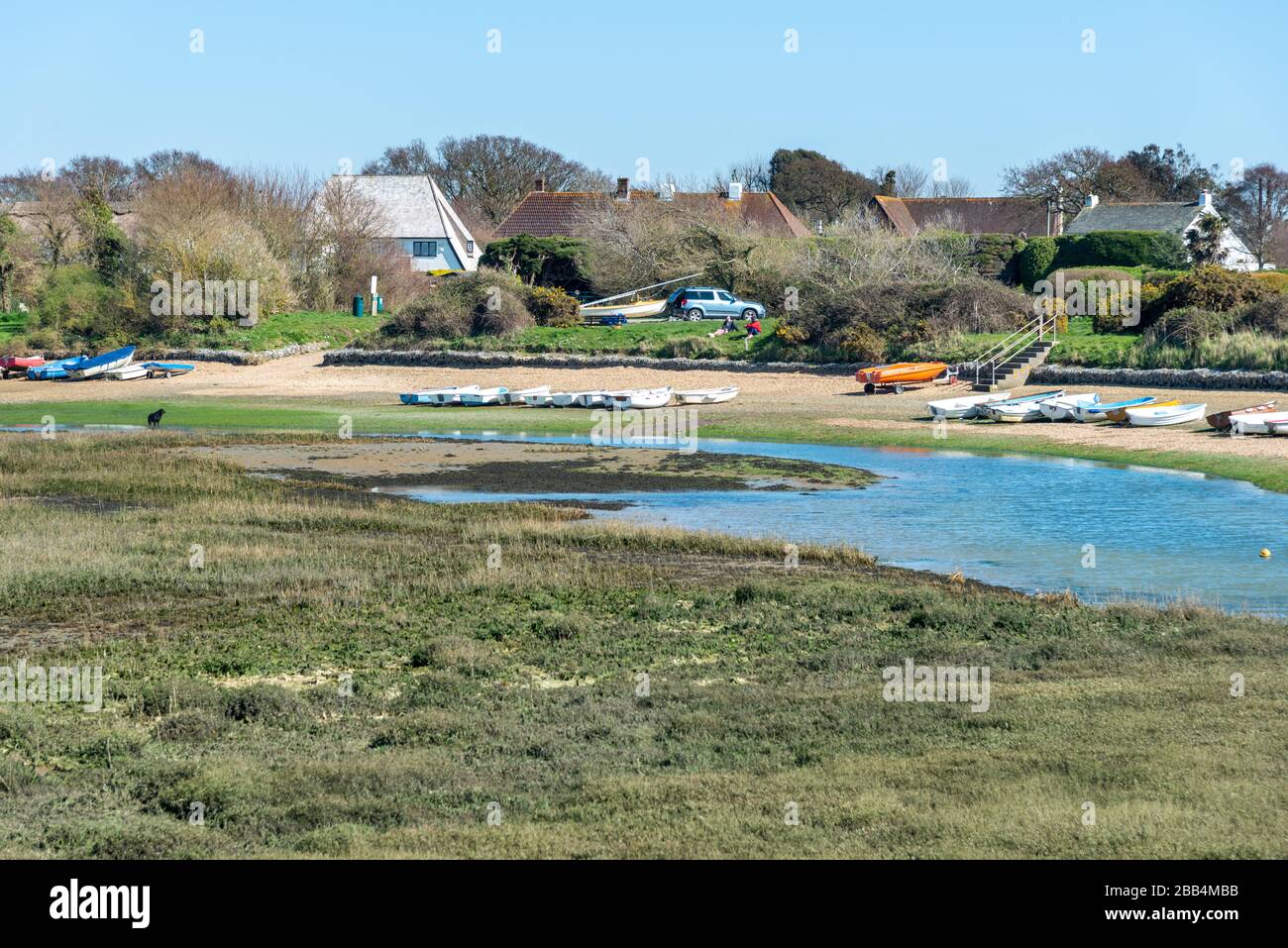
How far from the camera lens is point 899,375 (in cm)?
4456

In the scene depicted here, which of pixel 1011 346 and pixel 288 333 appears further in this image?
pixel 288 333

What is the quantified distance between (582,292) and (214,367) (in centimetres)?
1890

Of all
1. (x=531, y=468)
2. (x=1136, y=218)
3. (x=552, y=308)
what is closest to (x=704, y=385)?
(x=552, y=308)

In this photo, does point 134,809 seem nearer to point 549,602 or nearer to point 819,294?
point 549,602

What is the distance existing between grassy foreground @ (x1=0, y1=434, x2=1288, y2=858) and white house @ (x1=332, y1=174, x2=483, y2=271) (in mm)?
73110

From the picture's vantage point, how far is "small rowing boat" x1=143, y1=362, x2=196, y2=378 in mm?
56344

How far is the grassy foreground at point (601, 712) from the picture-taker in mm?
8000

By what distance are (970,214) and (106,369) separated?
52324mm

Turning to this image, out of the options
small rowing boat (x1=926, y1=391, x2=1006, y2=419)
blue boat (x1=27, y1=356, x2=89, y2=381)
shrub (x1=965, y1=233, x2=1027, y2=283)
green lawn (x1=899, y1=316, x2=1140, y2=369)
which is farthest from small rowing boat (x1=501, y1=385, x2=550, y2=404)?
shrub (x1=965, y1=233, x2=1027, y2=283)

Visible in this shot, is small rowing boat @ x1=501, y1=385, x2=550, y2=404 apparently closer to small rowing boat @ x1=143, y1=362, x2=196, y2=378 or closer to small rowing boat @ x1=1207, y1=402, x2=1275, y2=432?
small rowing boat @ x1=143, y1=362, x2=196, y2=378

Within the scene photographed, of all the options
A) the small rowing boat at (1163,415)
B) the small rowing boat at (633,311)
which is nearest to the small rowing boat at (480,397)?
the small rowing boat at (633,311)

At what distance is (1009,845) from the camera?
755cm

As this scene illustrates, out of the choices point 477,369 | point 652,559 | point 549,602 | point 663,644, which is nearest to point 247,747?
point 663,644

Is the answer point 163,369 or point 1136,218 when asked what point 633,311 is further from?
point 1136,218
